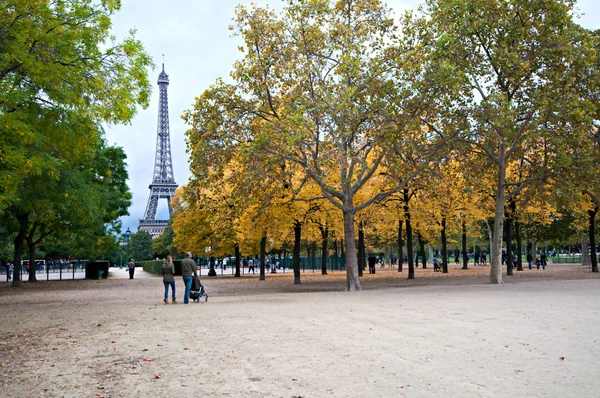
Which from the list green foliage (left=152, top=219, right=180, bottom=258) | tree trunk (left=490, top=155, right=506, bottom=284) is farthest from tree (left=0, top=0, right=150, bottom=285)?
green foliage (left=152, top=219, right=180, bottom=258)

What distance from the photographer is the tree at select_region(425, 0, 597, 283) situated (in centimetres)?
2327

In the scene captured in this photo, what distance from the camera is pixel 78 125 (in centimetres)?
1515

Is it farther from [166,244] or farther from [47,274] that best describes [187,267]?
[166,244]

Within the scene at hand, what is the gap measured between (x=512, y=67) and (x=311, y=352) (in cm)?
1940

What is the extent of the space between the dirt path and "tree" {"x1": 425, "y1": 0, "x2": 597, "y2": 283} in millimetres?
10426

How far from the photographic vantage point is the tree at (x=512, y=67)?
76.3ft

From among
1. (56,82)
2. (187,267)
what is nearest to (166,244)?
(187,267)

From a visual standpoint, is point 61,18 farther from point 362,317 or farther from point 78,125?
point 362,317

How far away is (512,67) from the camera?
24125 millimetres

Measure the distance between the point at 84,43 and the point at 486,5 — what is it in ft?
56.4

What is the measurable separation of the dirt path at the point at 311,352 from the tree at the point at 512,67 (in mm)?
10426

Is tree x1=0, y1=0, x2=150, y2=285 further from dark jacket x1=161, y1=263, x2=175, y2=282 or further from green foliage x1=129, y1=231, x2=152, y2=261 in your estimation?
green foliage x1=129, y1=231, x2=152, y2=261

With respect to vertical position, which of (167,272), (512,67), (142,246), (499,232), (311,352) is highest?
(512,67)

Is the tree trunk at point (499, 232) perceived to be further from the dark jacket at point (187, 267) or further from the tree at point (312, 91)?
the dark jacket at point (187, 267)
